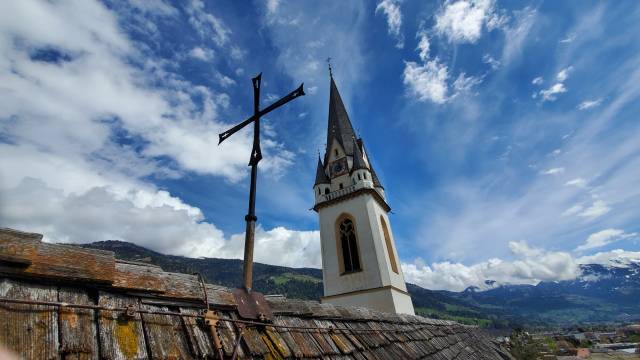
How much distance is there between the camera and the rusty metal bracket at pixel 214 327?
7.64 feet

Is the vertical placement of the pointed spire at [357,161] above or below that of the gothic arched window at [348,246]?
above

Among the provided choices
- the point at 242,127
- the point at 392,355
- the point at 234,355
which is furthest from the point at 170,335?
the point at 392,355

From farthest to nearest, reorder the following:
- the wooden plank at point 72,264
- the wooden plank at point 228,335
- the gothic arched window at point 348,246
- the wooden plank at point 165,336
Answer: the gothic arched window at point 348,246, the wooden plank at point 228,335, the wooden plank at point 165,336, the wooden plank at point 72,264

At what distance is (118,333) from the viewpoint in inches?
77.7

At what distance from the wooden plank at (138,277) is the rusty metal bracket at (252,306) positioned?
78 centimetres

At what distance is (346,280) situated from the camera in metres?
21.6

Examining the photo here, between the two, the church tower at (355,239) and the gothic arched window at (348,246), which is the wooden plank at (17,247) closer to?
the church tower at (355,239)

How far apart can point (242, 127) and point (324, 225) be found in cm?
2020

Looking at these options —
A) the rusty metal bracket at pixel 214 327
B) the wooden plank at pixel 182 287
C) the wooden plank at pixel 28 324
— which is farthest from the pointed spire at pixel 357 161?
the wooden plank at pixel 28 324

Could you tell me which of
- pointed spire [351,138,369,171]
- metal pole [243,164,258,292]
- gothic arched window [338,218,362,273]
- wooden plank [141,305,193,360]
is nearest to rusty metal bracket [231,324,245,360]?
wooden plank [141,305,193,360]

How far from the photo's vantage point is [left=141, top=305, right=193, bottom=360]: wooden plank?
2053 mm

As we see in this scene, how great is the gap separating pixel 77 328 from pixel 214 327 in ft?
3.10

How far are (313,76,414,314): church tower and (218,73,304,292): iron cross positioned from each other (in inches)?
690

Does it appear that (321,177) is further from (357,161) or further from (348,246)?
(348,246)
